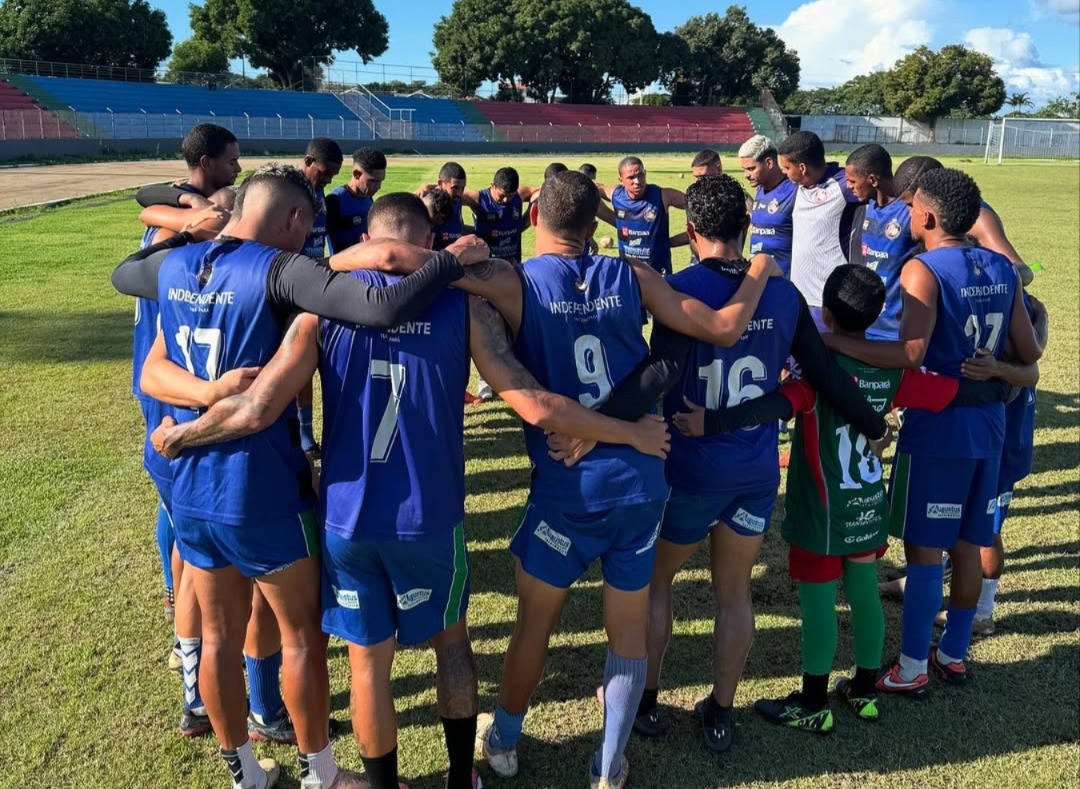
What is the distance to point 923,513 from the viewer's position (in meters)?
3.84

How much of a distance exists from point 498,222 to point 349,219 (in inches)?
83.7

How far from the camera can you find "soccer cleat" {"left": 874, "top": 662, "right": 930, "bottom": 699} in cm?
396

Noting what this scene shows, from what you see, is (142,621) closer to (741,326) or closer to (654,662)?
(654,662)

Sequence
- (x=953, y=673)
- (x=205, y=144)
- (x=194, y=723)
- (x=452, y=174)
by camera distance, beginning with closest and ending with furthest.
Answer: (x=194, y=723) < (x=953, y=673) < (x=205, y=144) < (x=452, y=174)

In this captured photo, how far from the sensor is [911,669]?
3.96 metres

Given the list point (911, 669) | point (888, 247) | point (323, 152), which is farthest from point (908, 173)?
point (323, 152)

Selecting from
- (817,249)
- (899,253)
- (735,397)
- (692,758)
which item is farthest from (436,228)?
(692,758)

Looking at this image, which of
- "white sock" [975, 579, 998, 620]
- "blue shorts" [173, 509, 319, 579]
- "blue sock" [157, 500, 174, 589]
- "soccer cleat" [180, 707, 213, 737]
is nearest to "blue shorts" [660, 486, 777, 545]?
"blue shorts" [173, 509, 319, 579]

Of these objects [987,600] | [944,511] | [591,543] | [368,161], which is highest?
[368,161]

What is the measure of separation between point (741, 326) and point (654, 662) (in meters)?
1.62

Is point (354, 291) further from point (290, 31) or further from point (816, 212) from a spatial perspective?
point (290, 31)

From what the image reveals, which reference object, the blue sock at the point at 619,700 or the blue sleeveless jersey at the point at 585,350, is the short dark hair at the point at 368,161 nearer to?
the blue sleeveless jersey at the point at 585,350

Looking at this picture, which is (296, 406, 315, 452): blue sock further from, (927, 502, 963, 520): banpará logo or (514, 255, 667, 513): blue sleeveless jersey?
(927, 502, 963, 520): banpará logo

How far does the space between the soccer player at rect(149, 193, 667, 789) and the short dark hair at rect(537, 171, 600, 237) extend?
0.45 meters
